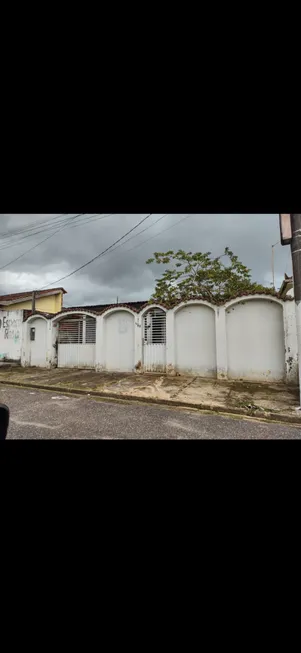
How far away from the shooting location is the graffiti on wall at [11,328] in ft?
36.6

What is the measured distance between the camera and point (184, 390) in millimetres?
6430

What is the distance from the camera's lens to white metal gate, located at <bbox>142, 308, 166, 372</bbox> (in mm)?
8867

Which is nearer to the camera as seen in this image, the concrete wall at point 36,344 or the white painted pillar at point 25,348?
the concrete wall at point 36,344

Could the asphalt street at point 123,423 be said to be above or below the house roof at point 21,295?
below

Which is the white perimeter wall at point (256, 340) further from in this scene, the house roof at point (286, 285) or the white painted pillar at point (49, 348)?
the white painted pillar at point (49, 348)

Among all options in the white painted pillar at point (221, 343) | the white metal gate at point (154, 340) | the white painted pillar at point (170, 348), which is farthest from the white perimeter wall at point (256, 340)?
the white metal gate at point (154, 340)

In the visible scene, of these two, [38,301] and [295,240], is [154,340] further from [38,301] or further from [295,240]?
[38,301]

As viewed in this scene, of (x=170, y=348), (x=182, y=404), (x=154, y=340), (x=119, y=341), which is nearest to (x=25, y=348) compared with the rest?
(x=119, y=341)

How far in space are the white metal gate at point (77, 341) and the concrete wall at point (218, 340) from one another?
2.09ft

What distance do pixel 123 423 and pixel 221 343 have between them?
15.1ft

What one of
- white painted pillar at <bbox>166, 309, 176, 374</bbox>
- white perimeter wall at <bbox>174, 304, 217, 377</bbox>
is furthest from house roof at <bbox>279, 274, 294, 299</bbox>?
white painted pillar at <bbox>166, 309, 176, 374</bbox>
